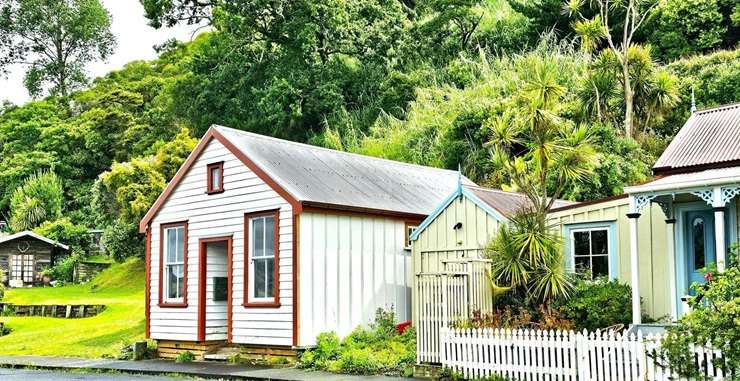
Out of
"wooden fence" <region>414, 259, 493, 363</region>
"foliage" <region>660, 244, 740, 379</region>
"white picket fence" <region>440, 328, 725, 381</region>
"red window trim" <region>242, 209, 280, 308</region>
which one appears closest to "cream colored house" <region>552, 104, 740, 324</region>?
"foliage" <region>660, 244, 740, 379</region>

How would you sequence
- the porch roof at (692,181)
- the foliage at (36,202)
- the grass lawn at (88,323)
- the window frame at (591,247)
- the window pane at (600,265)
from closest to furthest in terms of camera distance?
the porch roof at (692,181), the window frame at (591,247), the window pane at (600,265), the grass lawn at (88,323), the foliage at (36,202)

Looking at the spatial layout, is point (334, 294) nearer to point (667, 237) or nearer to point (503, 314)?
point (503, 314)

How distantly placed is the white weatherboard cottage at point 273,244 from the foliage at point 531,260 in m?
4.08

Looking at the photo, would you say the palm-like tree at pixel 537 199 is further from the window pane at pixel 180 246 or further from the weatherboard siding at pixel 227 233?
the window pane at pixel 180 246

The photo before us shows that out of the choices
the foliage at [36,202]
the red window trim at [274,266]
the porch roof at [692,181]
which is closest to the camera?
the porch roof at [692,181]

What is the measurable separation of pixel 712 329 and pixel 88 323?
940 inches

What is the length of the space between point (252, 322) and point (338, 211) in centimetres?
332

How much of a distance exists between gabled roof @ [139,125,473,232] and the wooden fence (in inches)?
138

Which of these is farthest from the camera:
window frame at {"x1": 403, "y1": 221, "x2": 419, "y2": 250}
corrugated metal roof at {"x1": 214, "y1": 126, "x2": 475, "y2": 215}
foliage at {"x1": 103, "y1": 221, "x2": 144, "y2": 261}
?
foliage at {"x1": 103, "y1": 221, "x2": 144, "y2": 261}

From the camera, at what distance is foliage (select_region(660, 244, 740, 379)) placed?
495 inches

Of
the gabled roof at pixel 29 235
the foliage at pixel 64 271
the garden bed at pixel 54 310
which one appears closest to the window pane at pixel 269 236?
the garden bed at pixel 54 310

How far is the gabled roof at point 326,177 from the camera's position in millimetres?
20125

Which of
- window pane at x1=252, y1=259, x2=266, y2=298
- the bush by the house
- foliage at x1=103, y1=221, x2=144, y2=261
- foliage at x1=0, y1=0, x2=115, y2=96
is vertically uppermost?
foliage at x1=0, y1=0, x2=115, y2=96

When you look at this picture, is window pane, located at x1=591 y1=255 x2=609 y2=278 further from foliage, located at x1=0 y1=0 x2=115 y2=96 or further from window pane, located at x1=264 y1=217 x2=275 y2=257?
foliage, located at x1=0 y1=0 x2=115 y2=96
